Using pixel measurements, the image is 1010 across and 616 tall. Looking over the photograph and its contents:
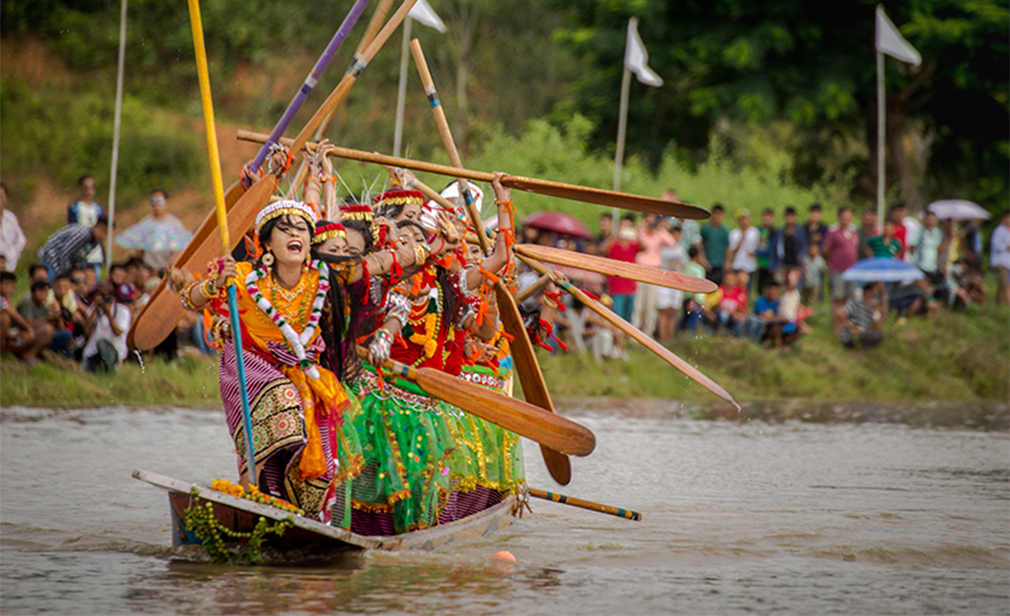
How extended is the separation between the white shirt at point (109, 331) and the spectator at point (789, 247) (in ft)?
28.0

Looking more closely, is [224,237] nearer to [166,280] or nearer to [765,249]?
[166,280]

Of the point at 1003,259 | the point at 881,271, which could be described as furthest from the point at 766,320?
the point at 1003,259

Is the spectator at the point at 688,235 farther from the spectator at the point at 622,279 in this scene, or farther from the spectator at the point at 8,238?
the spectator at the point at 8,238

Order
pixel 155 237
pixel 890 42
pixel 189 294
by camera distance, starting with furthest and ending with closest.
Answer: pixel 890 42, pixel 155 237, pixel 189 294

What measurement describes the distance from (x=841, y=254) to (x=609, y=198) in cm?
1018

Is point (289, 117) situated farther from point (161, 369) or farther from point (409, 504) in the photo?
point (161, 369)


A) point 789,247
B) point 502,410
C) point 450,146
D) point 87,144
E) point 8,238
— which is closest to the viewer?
point 502,410

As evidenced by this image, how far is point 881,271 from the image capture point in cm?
1565

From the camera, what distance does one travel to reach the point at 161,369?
12703 millimetres

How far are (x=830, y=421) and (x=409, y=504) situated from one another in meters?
8.01

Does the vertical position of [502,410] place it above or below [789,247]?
below

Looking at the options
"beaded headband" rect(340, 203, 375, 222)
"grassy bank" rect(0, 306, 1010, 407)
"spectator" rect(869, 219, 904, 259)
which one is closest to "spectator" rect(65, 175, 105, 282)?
"grassy bank" rect(0, 306, 1010, 407)

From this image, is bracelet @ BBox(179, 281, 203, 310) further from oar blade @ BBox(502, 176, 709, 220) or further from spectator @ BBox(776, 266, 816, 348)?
spectator @ BBox(776, 266, 816, 348)

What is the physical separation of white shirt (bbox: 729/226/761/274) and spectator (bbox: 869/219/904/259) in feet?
5.00
